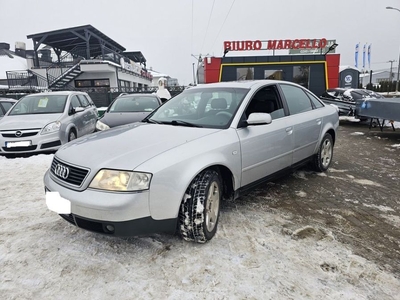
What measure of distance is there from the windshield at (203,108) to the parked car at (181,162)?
0.04 ft

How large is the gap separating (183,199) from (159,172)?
1.21ft

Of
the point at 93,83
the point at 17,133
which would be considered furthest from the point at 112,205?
the point at 93,83

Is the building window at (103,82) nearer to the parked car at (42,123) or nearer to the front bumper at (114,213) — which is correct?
the parked car at (42,123)

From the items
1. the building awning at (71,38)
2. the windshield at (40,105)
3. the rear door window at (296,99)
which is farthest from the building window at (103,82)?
the rear door window at (296,99)

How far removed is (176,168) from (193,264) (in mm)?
795

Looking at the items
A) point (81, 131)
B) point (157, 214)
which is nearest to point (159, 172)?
point (157, 214)

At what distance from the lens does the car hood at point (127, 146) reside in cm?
224

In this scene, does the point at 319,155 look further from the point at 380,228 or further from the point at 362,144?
the point at 362,144

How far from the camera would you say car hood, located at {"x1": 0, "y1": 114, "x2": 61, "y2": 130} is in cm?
598

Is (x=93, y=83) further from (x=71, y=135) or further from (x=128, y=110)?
(x=71, y=135)

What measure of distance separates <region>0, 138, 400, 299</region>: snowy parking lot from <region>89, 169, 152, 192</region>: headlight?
663mm

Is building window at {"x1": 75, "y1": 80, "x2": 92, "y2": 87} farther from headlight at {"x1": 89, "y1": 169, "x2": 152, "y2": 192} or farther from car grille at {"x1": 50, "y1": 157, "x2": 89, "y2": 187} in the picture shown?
headlight at {"x1": 89, "y1": 169, "x2": 152, "y2": 192}

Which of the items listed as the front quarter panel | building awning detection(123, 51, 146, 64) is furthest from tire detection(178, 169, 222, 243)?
building awning detection(123, 51, 146, 64)

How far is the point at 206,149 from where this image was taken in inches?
99.4
